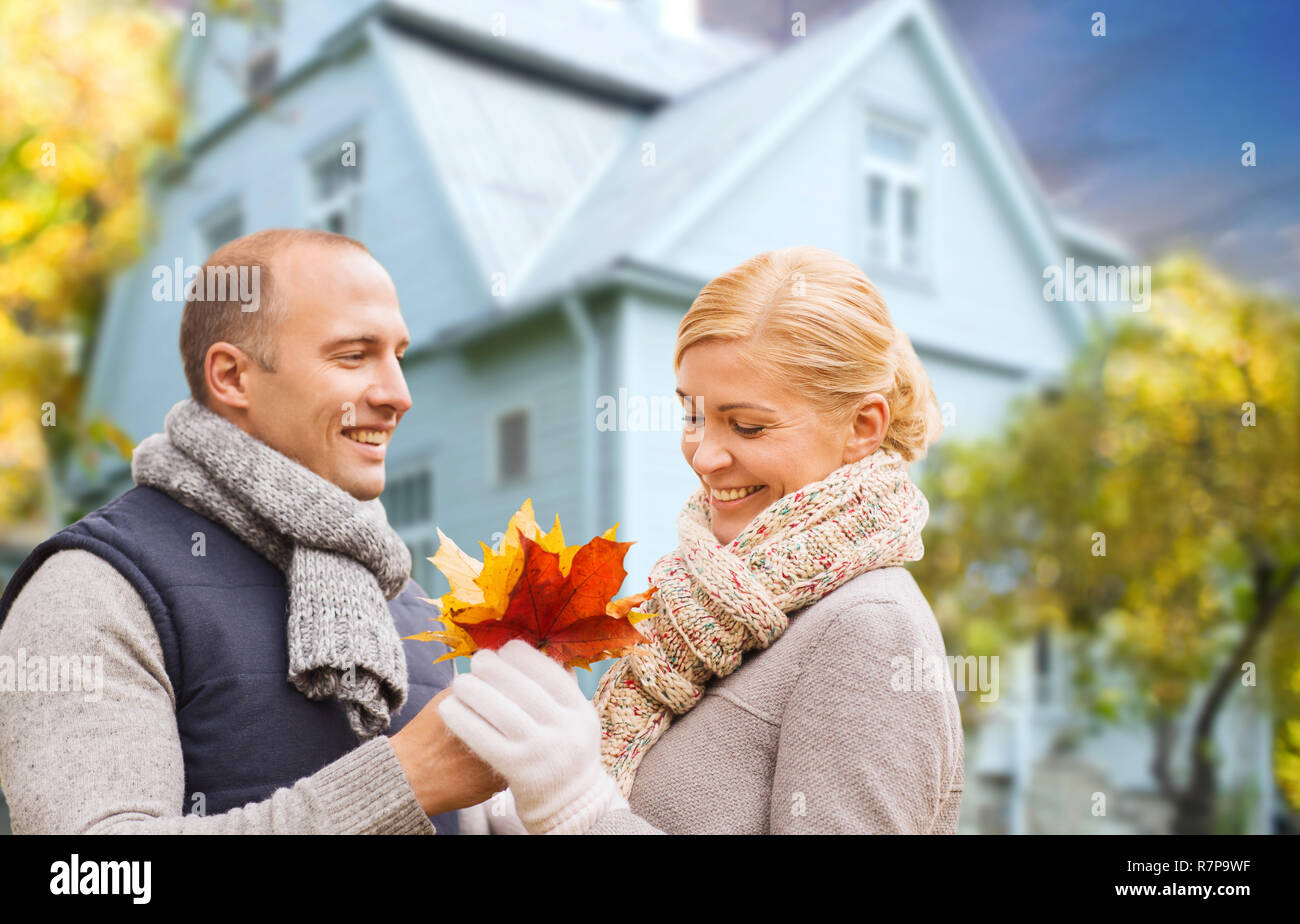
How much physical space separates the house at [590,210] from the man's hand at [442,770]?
3756 mm

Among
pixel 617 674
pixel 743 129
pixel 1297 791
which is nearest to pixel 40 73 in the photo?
pixel 743 129

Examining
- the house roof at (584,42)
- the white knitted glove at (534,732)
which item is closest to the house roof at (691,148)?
the house roof at (584,42)

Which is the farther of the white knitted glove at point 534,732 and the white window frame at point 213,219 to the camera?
the white window frame at point 213,219

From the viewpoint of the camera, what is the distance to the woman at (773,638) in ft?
4.35

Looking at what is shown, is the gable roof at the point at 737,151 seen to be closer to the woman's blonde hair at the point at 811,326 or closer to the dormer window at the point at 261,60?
the dormer window at the point at 261,60

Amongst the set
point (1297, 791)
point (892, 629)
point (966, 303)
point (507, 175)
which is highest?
point (507, 175)

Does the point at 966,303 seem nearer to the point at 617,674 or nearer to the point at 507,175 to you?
the point at 507,175

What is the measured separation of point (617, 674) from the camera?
156cm

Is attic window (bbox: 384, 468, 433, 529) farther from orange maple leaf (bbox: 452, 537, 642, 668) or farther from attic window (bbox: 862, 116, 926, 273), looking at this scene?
orange maple leaf (bbox: 452, 537, 642, 668)

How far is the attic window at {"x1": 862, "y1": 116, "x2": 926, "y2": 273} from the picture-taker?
748cm

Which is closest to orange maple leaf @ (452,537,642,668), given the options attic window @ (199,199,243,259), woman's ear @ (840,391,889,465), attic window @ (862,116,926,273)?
woman's ear @ (840,391,889,465)

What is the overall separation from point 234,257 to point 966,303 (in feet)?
21.5

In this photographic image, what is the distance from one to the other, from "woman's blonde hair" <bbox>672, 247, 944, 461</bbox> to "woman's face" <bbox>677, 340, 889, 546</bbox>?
2 cm

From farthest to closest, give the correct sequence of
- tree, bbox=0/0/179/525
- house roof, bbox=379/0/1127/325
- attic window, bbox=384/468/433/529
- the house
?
attic window, bbox=384/468/433/529, house roof, bbox=379/0/1127/325, the house, tree, bbox=0/0/179/525
